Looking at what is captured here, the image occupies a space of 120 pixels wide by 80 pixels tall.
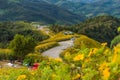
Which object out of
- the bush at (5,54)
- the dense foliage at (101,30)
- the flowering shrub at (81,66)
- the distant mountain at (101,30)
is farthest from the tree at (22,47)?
the distant mountain at (101,30)

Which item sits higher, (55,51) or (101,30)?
(55,51)

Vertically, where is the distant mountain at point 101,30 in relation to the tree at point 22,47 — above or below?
below

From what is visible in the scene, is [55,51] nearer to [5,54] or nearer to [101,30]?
[5,54]

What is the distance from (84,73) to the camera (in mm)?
8398

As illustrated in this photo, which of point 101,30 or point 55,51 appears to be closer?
point 55,51

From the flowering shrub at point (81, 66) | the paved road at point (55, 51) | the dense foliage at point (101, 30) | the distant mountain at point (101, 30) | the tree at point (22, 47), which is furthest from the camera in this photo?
the distant mountain at point (101, 30)

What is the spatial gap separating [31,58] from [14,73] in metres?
44.8

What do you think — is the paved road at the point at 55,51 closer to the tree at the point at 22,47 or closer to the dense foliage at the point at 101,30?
the tree at the point at 22,47

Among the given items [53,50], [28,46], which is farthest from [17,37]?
[53,50]

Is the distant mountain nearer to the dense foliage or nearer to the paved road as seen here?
the dense foliage

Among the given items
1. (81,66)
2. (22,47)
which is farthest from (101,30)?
(81,66)

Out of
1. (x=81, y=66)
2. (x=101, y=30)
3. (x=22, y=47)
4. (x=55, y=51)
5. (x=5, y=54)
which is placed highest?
(x=81, y=66)

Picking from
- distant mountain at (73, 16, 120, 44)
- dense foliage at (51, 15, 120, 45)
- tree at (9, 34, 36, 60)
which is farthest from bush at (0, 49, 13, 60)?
distant mountain at (73, 16, 120, 44)

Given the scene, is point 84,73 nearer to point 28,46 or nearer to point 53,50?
point 28,46
